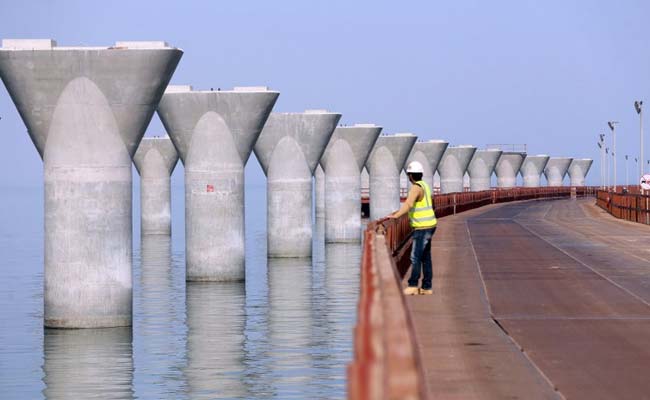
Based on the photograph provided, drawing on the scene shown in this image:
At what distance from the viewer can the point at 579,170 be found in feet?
607

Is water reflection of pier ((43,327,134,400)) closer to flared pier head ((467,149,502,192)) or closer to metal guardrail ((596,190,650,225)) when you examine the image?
metal guardrail ((596,190,650,225))

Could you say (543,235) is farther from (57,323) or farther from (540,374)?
(540,374)

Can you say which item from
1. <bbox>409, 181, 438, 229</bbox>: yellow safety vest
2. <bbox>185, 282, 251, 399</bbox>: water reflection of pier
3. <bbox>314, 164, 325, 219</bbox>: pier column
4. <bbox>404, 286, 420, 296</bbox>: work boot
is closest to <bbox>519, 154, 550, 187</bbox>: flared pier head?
<bbox>314, 164, 325, 219</bbox>: pier column

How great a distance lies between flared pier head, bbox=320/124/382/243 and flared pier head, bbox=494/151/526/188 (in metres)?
81.7

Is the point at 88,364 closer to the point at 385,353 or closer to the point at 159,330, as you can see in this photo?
the point at 159,330

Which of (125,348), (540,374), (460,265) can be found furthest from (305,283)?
(540,374)

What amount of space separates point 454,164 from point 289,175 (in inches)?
2625

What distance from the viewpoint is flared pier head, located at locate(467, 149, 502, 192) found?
13988 cm

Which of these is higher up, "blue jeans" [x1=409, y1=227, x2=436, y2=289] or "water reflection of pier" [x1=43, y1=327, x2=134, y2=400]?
"blue jeans" [x1=409, y1=227, x2=436, y2=289]

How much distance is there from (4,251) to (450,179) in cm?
5713

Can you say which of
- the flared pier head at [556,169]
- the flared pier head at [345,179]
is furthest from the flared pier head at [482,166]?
the flared pier head at [345,179]

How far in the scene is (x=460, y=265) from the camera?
1341 inches

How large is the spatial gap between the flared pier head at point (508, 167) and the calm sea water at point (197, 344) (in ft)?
345

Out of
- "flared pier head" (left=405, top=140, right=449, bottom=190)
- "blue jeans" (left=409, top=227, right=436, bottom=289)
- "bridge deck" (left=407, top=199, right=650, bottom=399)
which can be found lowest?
"bridge deck" (left=407, top=199, right=650, bottom=399)
